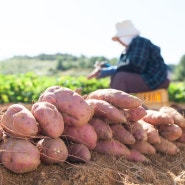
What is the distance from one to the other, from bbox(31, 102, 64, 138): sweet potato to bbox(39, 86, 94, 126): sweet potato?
0.40ft

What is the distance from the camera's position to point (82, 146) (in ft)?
8.46

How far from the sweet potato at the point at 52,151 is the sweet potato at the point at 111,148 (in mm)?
415

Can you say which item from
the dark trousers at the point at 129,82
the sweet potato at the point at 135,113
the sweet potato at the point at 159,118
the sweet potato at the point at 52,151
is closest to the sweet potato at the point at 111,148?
the sweet potato at the point at 135,113

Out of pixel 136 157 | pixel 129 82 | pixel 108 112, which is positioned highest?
pixel 108 112

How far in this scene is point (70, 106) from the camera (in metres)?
2.60

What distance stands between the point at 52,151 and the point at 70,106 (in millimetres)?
359

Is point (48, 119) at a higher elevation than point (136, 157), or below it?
higher

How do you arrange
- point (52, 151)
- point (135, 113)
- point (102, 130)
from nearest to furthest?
point (52, 151) → point (102, 130) → point (135, 113)

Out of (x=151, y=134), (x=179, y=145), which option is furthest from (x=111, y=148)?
(x=179, y=145)

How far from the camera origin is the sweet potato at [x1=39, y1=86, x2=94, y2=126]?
258 centimetres

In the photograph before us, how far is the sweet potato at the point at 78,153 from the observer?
2518 mm

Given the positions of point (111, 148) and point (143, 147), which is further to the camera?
point (143, 147)

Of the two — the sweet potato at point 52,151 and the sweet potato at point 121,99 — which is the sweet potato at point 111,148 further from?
the sweet potato at point 52,151

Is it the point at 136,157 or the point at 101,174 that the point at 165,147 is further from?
the point at 101,174
